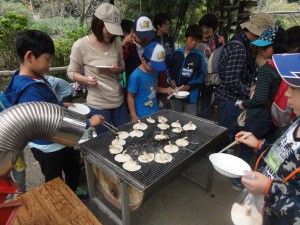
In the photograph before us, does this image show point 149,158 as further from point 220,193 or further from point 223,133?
point 220,193

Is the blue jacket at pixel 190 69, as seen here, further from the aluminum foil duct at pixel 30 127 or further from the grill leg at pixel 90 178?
the aluminum foil duct at pixel 30 127

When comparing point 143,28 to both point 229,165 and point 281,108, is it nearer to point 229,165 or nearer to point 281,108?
point 281,108

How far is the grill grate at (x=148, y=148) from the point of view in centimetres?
184

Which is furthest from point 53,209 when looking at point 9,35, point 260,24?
point 9,35

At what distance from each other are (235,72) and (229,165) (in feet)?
4.70

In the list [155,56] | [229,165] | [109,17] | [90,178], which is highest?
[109,17]

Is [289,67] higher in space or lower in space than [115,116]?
higher

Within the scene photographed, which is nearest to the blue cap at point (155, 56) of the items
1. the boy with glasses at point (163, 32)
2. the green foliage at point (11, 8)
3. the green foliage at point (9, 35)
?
the boy with glasses at point (163, 32)

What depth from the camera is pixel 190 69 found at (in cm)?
358

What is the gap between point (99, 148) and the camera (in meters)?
2.21

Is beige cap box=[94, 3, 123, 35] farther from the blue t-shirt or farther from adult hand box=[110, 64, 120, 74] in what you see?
the blue t-shirt

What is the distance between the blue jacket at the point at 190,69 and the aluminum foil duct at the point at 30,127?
8.31 ft

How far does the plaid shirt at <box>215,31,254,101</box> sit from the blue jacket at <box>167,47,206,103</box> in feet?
2.04

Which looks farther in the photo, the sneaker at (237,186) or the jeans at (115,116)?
the sneaker at (237,186)
